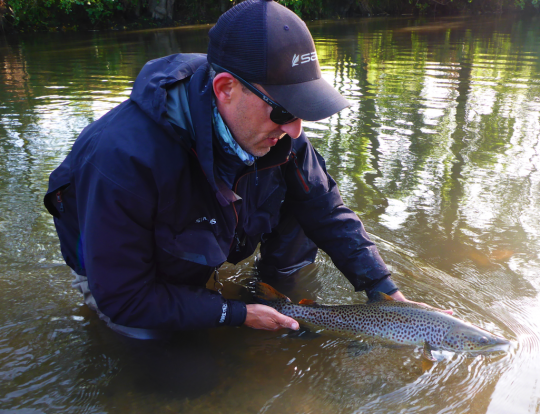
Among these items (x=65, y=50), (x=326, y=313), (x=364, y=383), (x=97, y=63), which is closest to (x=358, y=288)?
(x=326, y=313)

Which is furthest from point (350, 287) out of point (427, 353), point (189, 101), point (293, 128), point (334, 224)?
point (189, 101)

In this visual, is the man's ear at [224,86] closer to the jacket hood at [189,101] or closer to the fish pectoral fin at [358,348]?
the jacket hood at [189,101]

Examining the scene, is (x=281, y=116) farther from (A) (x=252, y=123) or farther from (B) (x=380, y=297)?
(B) (x=380, y=297)

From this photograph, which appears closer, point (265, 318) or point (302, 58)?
point (302, 58)

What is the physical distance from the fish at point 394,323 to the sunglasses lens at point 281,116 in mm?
1437

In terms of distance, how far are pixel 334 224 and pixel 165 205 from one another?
1.30 metres

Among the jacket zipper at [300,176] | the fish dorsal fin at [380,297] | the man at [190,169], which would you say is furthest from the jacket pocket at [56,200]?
the fish dorsal fin at [380,297]

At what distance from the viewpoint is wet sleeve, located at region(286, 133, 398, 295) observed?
324 centimetres

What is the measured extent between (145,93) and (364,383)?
2164 mm

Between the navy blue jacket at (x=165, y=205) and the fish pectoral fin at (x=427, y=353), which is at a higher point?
the navy blue jacket at (x=165, y=205)

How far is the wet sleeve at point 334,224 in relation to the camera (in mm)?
A: 3240

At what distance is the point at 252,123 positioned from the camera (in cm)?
241

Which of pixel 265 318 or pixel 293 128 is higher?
pixel 293 128

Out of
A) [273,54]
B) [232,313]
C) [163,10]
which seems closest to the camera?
[273,54]
